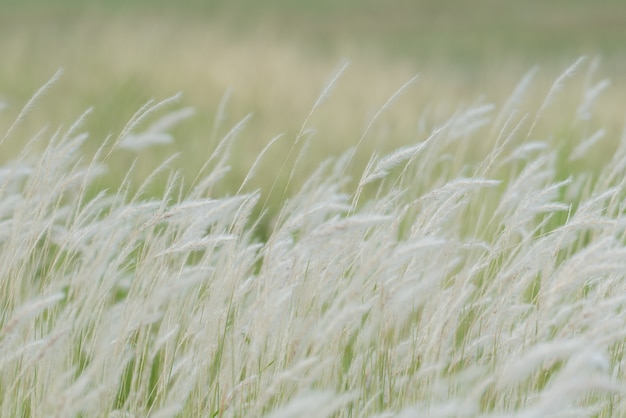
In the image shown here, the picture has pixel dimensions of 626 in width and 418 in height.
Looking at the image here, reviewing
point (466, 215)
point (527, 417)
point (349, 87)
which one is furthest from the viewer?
point (349, 87)

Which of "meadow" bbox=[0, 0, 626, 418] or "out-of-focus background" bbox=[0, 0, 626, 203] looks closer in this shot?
"meadow" bbox=[0, 0, 626, 418]

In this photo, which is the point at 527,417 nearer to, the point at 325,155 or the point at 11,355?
the point at 11,355

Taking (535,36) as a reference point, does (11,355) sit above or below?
below

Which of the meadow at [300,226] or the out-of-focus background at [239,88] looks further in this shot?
the out-of-focus background at [239,88]

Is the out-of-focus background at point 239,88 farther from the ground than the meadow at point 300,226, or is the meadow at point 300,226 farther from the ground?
the out-of-focus background at point 239,88

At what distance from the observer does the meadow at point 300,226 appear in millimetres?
2416

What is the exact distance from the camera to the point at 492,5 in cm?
2095

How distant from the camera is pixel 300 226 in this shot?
293 centimetres

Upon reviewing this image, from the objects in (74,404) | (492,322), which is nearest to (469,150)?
(492,322)

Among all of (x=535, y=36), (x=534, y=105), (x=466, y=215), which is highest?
(x=535, y=36)

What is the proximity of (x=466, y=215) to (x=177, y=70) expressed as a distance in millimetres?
4499

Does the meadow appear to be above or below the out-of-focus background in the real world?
below

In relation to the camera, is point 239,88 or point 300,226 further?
point 239,88

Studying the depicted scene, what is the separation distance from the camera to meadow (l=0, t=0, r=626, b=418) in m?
2.42
